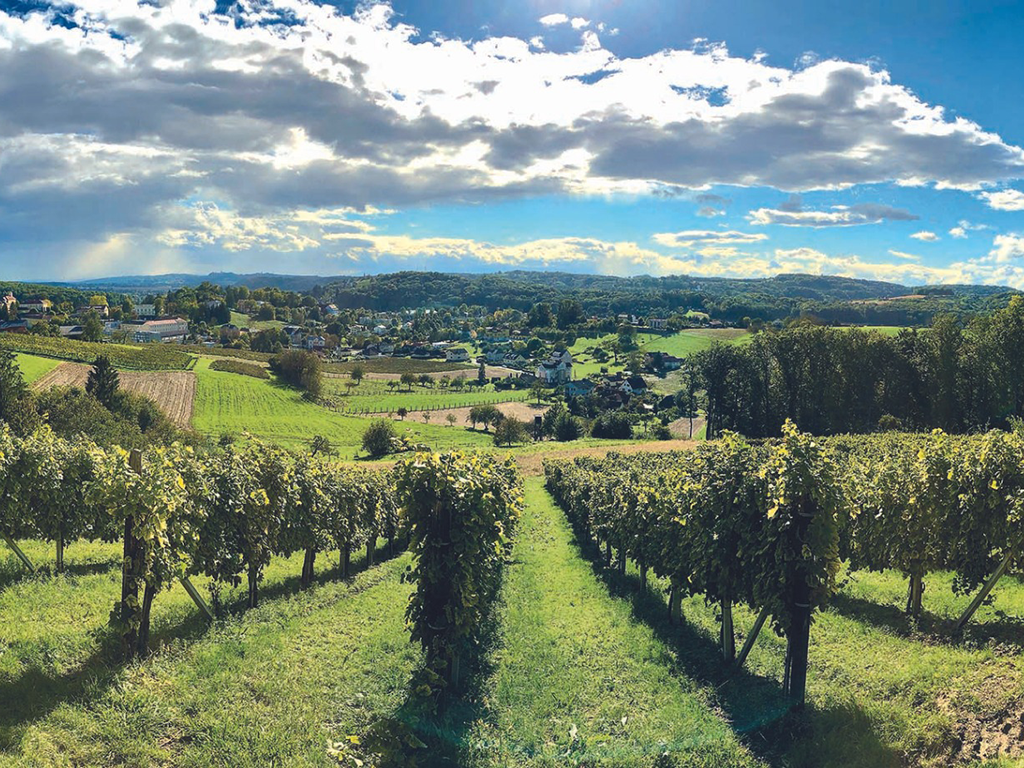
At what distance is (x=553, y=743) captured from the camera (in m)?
9.67

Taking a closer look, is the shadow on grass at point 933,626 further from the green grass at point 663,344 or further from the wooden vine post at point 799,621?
the green grass at point 663,344

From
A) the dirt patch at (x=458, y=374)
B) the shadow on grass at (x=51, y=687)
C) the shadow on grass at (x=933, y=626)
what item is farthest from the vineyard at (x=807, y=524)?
the dirt patch at (x=458, y=374)

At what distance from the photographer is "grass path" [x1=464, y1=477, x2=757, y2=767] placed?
9.27 meters

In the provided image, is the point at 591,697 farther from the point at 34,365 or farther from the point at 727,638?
the point at 34,365

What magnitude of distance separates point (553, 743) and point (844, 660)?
20.7 ft

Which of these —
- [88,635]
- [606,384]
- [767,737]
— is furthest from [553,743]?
[606,384]

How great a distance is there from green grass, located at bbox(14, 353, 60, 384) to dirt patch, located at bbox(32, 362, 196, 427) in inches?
30.7

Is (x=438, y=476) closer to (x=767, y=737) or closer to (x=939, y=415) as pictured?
(x=767, y=737)

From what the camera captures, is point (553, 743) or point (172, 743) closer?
point (172, 743)

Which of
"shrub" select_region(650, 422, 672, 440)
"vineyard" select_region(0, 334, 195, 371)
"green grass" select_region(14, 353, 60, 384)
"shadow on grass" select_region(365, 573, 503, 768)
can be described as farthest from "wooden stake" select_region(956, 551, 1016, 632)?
"vineyard" select_region(0, 334, 195, 371)

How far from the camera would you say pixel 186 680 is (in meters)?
9.49

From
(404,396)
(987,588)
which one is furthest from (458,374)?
(987,588)

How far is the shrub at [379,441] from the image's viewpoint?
69688mm

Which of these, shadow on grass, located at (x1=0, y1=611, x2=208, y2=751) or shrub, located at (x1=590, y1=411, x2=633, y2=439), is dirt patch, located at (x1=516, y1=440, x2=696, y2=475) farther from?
shadow on grass, located at (x1=0, y1=611, x2=208, y2=751)
